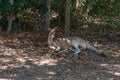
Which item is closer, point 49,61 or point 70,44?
point 49,61

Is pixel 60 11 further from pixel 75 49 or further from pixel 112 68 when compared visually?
pixel 112 68

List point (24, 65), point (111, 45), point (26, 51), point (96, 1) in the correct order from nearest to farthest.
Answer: point (24, 65), point (26, 51), point (111, 45), point (96, 1)

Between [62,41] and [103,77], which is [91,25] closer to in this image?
[62,41]

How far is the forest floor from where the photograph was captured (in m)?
7.43

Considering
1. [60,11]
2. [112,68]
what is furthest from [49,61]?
[60,11]

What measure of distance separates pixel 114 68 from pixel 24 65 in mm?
2216

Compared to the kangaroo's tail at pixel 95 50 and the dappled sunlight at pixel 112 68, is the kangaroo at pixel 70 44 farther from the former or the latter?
the dappled sunlight at pixel 112 68

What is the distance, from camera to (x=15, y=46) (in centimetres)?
1000

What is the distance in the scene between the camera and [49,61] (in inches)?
335

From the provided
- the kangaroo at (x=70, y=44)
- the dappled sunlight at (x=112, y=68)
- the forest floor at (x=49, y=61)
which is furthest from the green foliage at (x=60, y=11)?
the dappled sunlight at (x=112, y=68)

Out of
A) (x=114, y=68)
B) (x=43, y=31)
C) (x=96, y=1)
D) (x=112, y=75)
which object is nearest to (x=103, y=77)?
(x=112, y=75)

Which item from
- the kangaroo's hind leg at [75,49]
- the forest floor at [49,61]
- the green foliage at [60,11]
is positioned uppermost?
the green foliage at [60,11]

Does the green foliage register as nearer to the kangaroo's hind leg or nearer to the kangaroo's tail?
the kangaroo's hind leg

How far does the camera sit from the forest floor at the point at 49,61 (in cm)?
743
